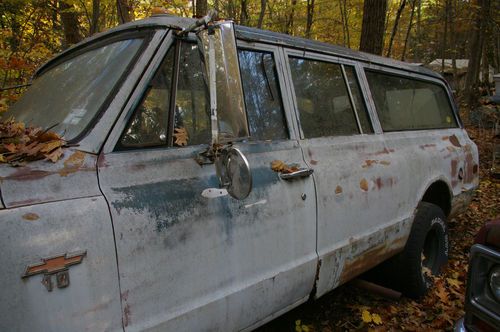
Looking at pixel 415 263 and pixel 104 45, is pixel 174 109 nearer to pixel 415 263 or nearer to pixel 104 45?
pixel 104 45

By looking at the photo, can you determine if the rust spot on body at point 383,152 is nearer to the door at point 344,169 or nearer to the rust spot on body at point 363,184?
the door at point 344,169

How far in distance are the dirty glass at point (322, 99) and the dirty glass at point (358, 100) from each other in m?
0.08

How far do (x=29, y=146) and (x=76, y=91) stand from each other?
525mm

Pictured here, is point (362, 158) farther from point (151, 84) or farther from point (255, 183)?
point (151, 84)

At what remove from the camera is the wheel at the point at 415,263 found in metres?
3.63

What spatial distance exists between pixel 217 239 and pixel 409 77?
3.16m

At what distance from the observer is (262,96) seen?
254cm

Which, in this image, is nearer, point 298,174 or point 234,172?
point 234,172

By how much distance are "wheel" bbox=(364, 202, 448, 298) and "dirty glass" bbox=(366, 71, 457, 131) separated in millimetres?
849

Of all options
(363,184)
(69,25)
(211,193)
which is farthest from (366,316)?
(69,25)

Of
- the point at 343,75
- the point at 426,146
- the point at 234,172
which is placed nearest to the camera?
the point at 234,172

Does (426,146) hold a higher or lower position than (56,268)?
higher

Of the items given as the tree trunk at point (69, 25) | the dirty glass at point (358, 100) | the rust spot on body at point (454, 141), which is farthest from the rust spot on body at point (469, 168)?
the tree trunk at point (69, 25)

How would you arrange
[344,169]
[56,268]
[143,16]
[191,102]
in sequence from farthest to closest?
[143,16], [344,169], [191,102], [56,268]
